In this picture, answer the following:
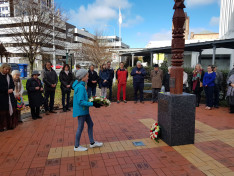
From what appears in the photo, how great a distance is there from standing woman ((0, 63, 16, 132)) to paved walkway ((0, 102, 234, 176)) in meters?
0.29

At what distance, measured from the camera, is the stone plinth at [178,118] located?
4.00 m

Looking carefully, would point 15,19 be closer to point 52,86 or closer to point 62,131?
point 52,86

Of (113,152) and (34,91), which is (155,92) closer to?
(34,91)

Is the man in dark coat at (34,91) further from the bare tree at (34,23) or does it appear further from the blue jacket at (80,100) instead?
the bare tree at (34,23)

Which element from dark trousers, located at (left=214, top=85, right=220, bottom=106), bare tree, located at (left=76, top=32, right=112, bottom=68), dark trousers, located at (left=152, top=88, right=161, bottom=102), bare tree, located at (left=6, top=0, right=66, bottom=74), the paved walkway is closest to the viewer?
the paved walkway

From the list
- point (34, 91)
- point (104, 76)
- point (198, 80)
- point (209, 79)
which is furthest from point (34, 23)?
point (209, 79)

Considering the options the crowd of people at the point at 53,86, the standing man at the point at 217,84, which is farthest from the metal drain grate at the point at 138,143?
the standing man at the point at 217,84

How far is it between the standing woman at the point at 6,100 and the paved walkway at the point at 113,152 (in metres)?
0.29

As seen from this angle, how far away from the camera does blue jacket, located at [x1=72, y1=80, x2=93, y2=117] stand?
362 cm

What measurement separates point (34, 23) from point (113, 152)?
15.7 meters

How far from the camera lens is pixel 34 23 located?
16.2m

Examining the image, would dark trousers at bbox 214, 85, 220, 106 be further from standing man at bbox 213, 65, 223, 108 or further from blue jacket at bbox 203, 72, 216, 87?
blue jacket at bbox 203, 72, 216, 87

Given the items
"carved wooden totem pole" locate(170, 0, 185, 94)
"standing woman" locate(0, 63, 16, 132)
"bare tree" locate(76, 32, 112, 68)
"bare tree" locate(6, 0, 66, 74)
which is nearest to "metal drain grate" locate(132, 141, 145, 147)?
"carved wooden totem pole" locate(170, 0, 185, 94)

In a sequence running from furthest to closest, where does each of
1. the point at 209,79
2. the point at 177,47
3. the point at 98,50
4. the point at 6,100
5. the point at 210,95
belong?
the point at 98,50, the point at 210,95, the point at 209,79, the point at 6,100, the point at 177,47
